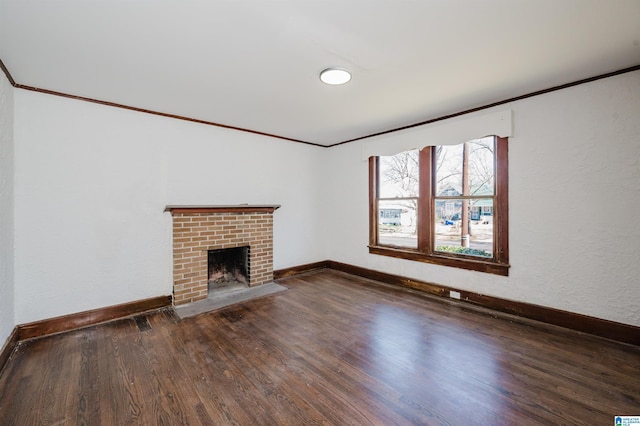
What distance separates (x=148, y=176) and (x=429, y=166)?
12.4 feet

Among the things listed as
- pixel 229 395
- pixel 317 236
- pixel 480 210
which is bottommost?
pixel 229 395

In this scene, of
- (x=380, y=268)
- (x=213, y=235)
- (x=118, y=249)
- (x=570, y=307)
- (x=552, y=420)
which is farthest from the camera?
(x=380, y=268)

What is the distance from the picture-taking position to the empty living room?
66.3 inches

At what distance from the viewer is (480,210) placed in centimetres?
332

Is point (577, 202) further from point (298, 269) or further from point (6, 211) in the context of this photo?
point (6, 211)

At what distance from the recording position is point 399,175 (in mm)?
4238

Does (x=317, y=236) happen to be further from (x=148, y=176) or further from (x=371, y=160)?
(x=148, y=176)

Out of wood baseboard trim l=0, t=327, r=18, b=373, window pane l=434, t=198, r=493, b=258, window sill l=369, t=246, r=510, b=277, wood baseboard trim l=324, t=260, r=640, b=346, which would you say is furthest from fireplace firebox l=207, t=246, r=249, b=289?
window pane l=434, t=198, r=493, b=258

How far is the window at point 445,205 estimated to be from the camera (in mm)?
3174

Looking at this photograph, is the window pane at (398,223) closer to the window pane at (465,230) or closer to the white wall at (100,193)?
the window pane at (465,230)

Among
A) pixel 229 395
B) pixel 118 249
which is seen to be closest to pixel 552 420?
pixel 229 395

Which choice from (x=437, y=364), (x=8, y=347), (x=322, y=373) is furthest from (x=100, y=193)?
(x=437, y=364)

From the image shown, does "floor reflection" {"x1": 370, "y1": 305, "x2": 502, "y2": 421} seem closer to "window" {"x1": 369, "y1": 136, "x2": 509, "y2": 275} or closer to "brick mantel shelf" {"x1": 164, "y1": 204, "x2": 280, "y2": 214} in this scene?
"window" {"x1": 369, "y1": 136, "x2": 509, "y2": 275}

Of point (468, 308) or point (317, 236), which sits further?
point (317, 236)
